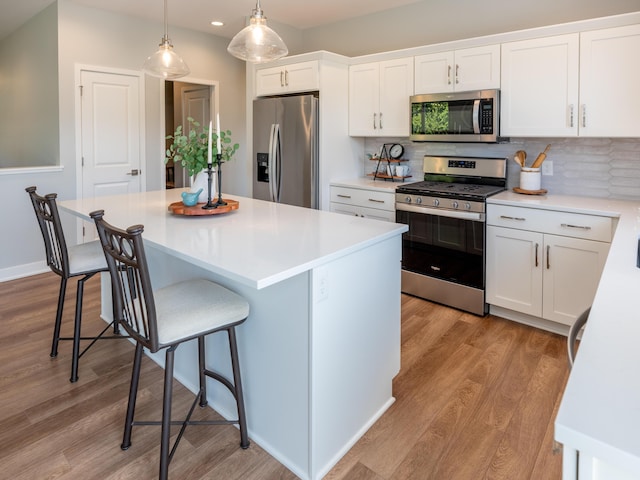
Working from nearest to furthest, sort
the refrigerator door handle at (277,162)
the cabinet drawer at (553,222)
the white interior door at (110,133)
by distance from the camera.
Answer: the cabinet drawer at (553,222), the refrigerator door handle at (277,162), the white interior door at (110,133)

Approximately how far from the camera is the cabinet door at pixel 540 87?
293 centimetres

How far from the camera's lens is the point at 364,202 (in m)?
3.98

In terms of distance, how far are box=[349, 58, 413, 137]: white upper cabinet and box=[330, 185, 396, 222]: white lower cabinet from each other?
23.4 inches

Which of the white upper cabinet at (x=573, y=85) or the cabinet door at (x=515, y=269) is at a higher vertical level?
the white upper cabinet at (x=573, y=85)

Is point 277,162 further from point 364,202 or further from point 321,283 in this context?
point 321,283

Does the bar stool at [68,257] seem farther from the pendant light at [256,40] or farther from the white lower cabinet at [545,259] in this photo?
the white lower cabinet at [545,259]

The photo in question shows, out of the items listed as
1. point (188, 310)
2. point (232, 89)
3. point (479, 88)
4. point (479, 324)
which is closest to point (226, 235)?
point (188, 310)

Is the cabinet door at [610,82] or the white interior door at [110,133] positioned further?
the white interior door at [110,133]

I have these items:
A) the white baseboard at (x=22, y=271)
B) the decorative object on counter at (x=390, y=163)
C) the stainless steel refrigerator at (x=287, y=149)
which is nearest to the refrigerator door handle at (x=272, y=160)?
the stainless steel refrigerator at (x=287, y=149)

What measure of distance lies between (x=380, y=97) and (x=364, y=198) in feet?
3.13

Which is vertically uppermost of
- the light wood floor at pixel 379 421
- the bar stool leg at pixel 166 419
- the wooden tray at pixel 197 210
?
the wooden tray at pixel 197 210

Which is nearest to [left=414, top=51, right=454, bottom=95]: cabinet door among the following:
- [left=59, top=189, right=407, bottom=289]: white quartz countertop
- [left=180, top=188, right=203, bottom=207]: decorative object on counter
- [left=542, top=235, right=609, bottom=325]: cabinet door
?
[left=542, top=235, right=609, bottom=325]: cabinet door

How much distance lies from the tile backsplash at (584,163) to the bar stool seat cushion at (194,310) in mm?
2736

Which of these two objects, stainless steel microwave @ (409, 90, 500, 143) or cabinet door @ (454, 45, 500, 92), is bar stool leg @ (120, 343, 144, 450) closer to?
stainless steel microwave @ (409, 90, 500, 143)
